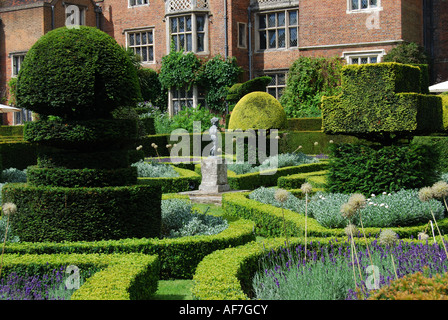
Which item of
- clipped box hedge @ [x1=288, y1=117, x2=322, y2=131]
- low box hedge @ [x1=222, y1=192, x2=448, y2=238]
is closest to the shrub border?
low box hedge @ [x1=222, y1=192, x2=448, y2=238]

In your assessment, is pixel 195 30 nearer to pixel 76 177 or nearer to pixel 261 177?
pixel 261 177

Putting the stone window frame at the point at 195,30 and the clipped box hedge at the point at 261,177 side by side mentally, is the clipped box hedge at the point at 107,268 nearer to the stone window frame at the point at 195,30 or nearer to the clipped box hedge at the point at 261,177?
the clipped box hedge at the point at 261,177

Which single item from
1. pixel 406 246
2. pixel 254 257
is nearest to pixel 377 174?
pixel 406 246

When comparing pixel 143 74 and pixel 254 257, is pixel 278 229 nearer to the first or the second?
pixel 254 257

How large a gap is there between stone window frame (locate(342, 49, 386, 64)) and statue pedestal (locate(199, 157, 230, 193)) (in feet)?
39.9

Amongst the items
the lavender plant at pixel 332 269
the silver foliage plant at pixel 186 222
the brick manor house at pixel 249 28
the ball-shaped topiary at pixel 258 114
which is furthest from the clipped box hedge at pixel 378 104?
the brick manor house at pixel 249 28

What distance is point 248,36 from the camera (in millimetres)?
25609

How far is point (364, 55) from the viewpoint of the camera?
2253cm

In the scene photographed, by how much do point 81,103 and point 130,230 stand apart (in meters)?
1.60

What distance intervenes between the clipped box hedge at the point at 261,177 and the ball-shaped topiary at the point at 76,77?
6.49 metres

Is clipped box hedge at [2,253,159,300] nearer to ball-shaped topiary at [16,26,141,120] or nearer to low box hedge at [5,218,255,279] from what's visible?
low box hedge at [5,218,255,279]

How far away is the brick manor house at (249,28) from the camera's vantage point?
2258cm

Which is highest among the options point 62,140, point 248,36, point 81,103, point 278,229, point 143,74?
point 248,36
